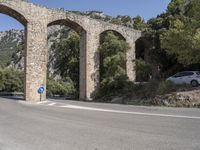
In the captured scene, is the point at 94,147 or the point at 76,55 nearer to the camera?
the point at 94,147

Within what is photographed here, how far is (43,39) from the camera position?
30.6 m

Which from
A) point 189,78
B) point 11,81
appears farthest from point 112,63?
point 11,81

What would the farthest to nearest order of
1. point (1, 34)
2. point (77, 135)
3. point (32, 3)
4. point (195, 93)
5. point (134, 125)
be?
point (1, 34), point (32, 3), point (195, 93), point (134, 125), point (77, 135)

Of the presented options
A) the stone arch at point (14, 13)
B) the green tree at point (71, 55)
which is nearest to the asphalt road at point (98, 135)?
the stone arch at point (14, 13)

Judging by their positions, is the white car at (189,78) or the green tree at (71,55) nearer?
the white car at (189,78)

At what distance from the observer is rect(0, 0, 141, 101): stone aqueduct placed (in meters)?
29.3

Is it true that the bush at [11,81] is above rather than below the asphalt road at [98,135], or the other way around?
above

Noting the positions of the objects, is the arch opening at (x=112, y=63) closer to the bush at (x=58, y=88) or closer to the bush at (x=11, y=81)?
the bush at (x=58, y=88)

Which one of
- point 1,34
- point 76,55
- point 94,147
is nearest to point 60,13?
point 76,55

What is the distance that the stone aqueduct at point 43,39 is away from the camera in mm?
29344

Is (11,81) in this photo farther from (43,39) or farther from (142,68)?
(43,39)

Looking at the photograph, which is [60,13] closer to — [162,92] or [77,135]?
[162,92]

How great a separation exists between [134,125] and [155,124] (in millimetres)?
753

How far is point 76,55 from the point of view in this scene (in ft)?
148
